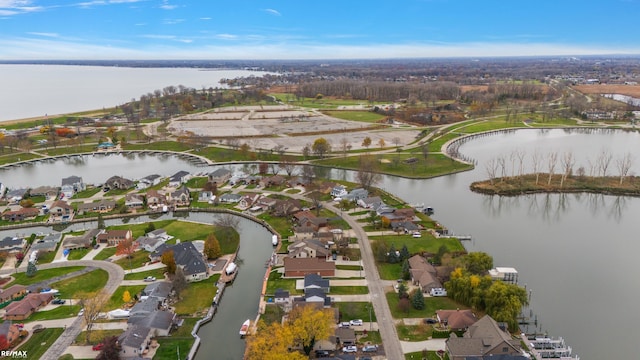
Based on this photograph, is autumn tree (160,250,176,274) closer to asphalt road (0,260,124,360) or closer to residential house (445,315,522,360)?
asphalt road (0,260,124,360)

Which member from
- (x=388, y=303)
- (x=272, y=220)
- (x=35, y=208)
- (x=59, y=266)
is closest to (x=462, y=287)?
(x=388, y=303)

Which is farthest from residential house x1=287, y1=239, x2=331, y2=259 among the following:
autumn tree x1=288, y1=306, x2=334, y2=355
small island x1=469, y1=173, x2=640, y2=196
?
small island x1=469, y1=173, x2=640, y2=196

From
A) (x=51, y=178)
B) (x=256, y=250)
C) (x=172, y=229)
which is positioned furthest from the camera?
(x=51, y=178)

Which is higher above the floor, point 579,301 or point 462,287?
point 462,287

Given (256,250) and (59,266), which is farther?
(256,250)

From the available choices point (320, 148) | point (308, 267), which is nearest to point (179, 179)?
point (320, 148)

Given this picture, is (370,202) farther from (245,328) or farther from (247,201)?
(245,328)

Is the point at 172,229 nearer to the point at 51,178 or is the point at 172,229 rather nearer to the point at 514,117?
the point at 51,178
